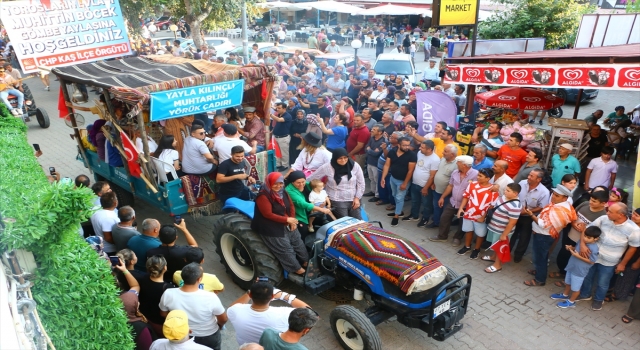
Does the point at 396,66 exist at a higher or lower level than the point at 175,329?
lower

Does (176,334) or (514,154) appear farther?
(514,154)

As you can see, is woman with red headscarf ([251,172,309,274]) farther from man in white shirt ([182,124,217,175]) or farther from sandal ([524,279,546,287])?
sandal ([524,279,546,287])

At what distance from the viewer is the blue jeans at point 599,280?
5.57 metres

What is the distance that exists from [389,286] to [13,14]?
7009 millimetres

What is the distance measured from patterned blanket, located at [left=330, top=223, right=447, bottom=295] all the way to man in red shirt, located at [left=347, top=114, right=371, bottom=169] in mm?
3994

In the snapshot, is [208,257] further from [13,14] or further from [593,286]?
[593,286]

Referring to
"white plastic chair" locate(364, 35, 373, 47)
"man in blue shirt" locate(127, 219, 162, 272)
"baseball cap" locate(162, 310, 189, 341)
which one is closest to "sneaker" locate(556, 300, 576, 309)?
"baseball cap" locate(162, 310, 189, 341)

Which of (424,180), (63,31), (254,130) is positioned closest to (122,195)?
(254,130)

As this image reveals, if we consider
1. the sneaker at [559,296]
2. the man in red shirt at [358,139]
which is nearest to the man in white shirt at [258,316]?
the sneaker at [559,296]

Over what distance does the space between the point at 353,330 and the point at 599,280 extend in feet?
10.6

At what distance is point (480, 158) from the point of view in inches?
290

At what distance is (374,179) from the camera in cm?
906

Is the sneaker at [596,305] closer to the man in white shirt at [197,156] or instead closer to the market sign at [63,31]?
the man in white shirt at [197,156]

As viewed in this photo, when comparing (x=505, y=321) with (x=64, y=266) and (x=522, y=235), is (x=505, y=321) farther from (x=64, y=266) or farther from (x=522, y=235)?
(x=64, y=266)
